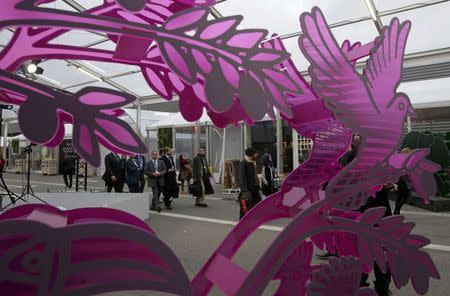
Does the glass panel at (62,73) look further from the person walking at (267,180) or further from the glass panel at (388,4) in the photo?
the glass panel at (388,4)

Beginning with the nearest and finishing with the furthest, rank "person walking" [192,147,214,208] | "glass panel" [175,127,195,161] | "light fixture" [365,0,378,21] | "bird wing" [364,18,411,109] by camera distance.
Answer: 1. "bird wing" [364,18,411,109]
2. "light fixture" [365,0,378,21]
3. "person walking" [192,147,214,208]
4. "glass panel" [175,127,195,161]

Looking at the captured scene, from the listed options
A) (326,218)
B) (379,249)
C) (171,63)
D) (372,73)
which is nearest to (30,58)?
(171,63)

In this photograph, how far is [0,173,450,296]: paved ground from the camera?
159 inches

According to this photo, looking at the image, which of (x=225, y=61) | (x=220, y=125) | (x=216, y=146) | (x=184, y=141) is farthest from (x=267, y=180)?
(x=184, y=141)

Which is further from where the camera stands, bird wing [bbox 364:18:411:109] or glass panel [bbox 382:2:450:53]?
glass panel [bbox 382:2:450:53]

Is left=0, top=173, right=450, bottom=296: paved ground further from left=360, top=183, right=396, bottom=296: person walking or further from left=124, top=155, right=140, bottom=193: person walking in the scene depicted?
left=124, top=155, right=140, bottom=193: person walking

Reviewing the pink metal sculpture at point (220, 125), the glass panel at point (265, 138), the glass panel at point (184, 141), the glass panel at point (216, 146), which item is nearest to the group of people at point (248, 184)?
the pink metal sculpture at point (220, 125)

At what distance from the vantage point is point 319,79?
1609 mm

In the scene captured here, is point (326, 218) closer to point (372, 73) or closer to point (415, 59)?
point (372, 73)

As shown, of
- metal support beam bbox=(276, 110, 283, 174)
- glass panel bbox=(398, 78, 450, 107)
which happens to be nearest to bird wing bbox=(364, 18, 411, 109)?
glass panel bbox=(398, 78, 450, 107)

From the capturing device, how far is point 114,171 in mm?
8430

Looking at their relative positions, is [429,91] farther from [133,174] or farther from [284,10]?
[133,174]

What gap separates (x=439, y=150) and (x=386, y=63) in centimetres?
809

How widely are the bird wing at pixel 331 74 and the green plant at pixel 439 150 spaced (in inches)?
309
